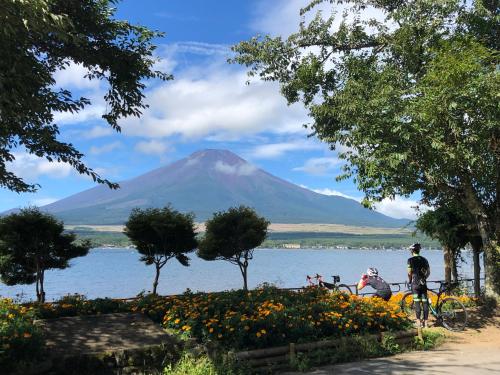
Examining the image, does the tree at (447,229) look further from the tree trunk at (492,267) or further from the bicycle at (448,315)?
the bicycle at (448,315)

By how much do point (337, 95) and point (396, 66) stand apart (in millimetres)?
2424

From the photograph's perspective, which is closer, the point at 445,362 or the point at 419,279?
the point at 445,362

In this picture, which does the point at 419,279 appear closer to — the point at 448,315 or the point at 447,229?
the point at 448,315

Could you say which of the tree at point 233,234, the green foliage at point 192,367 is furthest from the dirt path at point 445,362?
the tree at point 233,234

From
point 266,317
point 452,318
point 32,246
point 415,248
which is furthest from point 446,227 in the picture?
point 32,246

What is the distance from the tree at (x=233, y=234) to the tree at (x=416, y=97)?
15712mm

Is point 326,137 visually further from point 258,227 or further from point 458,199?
point 258,227

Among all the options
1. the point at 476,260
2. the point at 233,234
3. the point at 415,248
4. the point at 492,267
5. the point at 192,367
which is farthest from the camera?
the point at 233,234

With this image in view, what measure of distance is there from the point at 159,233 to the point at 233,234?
5905mm

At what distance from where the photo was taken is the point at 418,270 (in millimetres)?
12648

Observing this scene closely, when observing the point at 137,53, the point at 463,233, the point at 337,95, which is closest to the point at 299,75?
the point at 337,95

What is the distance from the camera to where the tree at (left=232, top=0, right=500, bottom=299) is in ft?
40.6

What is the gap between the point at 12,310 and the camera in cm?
952

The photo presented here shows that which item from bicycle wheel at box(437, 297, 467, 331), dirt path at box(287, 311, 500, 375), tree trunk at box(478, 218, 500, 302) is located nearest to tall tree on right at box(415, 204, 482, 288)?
tree trunk at box(478, 218, 500, 302)
